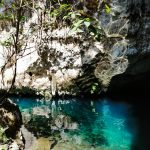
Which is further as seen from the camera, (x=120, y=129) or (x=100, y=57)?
(x=100, y=57)

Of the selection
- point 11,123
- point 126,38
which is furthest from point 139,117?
point 11,123

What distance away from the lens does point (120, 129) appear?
8.82 m

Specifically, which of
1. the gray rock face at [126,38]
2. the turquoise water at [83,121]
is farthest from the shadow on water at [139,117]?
the gray rock face at [126,38]

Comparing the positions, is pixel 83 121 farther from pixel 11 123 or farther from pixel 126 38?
pixel 126 38

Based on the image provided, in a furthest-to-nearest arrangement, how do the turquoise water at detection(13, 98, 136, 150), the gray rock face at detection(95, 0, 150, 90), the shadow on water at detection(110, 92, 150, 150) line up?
the gray rock face at detection(95, 0, 150, 90) → the turquoise water at detection(13, 98, 136, 150) → the shadow on water at detection(110, 92, 150, 150)

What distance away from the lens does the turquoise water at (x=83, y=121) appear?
26.4 feet

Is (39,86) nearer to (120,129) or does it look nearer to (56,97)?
(56,97)

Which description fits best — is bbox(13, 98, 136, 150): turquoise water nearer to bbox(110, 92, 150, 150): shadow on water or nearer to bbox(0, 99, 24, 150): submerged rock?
bbox(110, 92, 150, 150): shadow on water

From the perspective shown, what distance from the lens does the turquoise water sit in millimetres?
8047

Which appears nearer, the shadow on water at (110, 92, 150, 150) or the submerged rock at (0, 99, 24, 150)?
the submerged rock at (0, 99, 24, 150)

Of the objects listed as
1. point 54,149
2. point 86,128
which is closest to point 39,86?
point 86,128

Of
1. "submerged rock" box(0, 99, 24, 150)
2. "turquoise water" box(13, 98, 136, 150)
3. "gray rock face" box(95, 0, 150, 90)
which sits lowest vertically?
"turquoise water" box(13, 98, 136, 150)

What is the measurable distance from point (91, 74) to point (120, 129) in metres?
3.01

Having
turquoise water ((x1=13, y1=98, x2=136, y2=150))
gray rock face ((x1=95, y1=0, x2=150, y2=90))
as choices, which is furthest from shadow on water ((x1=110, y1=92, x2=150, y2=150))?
gray rock face ((x1=95, y1=0, x2=150, y2=90))
